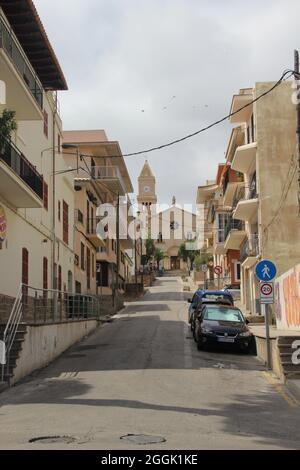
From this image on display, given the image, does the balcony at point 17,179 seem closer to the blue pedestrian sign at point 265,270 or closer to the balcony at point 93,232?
the blue pedestrian sign at point 265,270

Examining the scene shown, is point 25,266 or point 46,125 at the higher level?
point 46,125

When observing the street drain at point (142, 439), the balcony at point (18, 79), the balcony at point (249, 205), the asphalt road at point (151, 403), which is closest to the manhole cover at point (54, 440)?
the asphalt road at point (151, 403)

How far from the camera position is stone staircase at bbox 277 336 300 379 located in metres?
14.5

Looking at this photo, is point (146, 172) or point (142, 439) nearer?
point (142, 439)

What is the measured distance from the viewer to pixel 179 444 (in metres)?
7.97

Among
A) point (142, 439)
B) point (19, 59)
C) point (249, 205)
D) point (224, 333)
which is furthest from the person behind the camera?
point (249, 205)

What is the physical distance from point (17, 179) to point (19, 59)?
4.55 metres

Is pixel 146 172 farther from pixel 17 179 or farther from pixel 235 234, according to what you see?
pixel 17 179

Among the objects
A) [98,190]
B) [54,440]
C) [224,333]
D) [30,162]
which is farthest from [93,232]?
[54,440]

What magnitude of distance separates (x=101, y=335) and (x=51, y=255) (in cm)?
436

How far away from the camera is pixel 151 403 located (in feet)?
37.8

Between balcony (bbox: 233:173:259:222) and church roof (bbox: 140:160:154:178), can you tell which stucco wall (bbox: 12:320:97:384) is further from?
church roof (bbox: 140:160:154:178)

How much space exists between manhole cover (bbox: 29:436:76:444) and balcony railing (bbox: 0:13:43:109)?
1272cm
